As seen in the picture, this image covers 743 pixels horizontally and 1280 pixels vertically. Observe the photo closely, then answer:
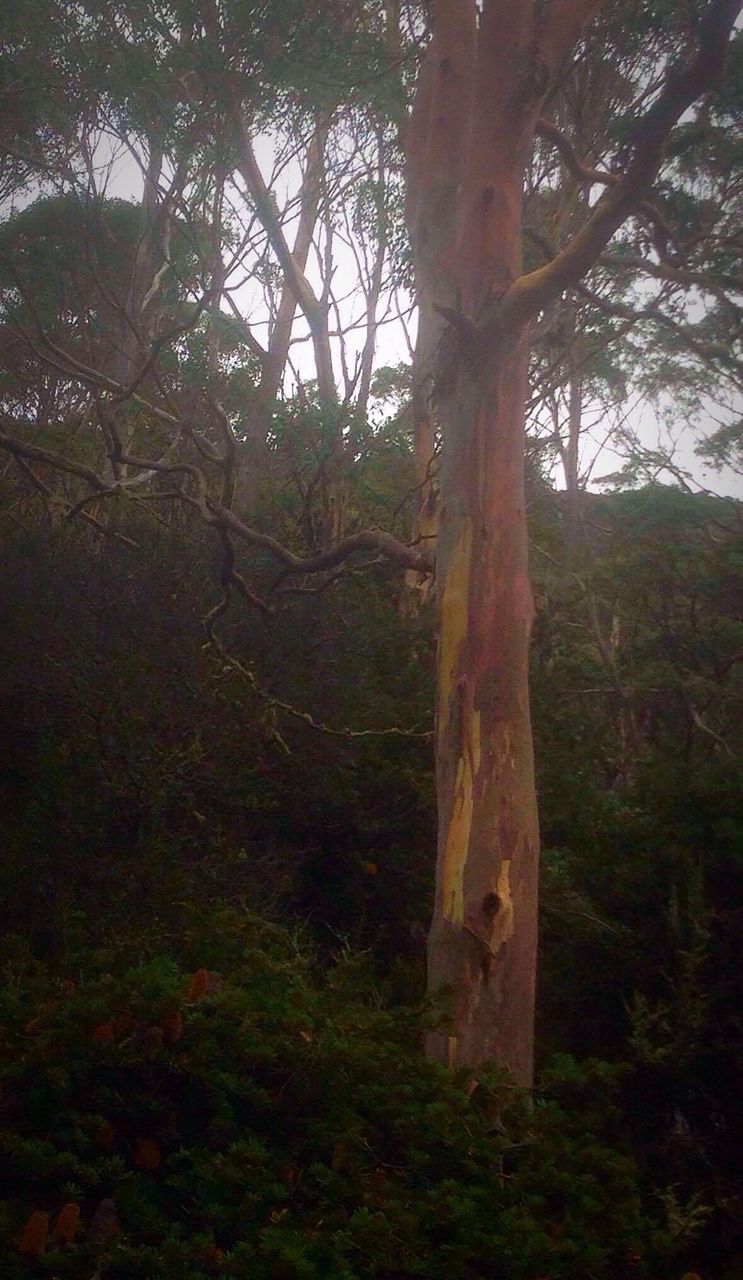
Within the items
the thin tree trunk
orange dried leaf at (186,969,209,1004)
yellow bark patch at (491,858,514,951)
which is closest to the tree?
yellow bark patch at (491,858,514,951)

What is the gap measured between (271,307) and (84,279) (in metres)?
3.04

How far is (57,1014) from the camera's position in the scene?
3680 mm

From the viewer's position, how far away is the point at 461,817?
5551mm

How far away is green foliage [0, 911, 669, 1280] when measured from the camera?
9.93 feet

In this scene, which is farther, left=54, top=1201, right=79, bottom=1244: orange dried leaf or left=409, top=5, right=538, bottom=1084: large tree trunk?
left=409, top=5, right=538, bottom=1084: large tree trunk

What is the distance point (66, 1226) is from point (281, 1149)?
0.79m

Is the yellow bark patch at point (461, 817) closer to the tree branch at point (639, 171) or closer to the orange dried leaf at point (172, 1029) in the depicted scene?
the tree branch at point (639, 171)

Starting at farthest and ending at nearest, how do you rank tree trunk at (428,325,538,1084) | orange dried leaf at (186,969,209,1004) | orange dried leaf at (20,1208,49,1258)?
tree trunk at (428,325,538,1084) < orange dried leaf at (186,969,209,1004) < orange dried leaf at (20,1208,49,1258)

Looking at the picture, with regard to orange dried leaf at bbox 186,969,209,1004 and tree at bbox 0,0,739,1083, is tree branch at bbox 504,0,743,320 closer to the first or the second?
tree at bbox 0,0,739,1083

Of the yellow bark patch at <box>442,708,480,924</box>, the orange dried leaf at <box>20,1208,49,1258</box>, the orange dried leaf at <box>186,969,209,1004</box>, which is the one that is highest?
the yellow bark patch at <box>442,708,480,924</box>

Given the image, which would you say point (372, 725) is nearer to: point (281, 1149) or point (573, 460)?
point (281, 1149)

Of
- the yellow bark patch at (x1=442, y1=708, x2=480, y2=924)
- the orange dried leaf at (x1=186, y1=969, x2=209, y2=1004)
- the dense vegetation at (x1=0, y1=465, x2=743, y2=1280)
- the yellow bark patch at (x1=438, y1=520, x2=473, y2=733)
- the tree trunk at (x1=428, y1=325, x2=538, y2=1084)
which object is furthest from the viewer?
the yellow bark patch at (x1=438, y1=520, x2=473, y2=733)

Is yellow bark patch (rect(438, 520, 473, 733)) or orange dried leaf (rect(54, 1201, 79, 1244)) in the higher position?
yellow bark patch (rect(438, 520, 473, 733))

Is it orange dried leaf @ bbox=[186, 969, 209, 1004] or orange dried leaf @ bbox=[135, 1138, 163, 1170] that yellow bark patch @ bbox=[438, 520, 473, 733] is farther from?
orange dried leaf @ bbox=[135, 1138, 163, 1170]
